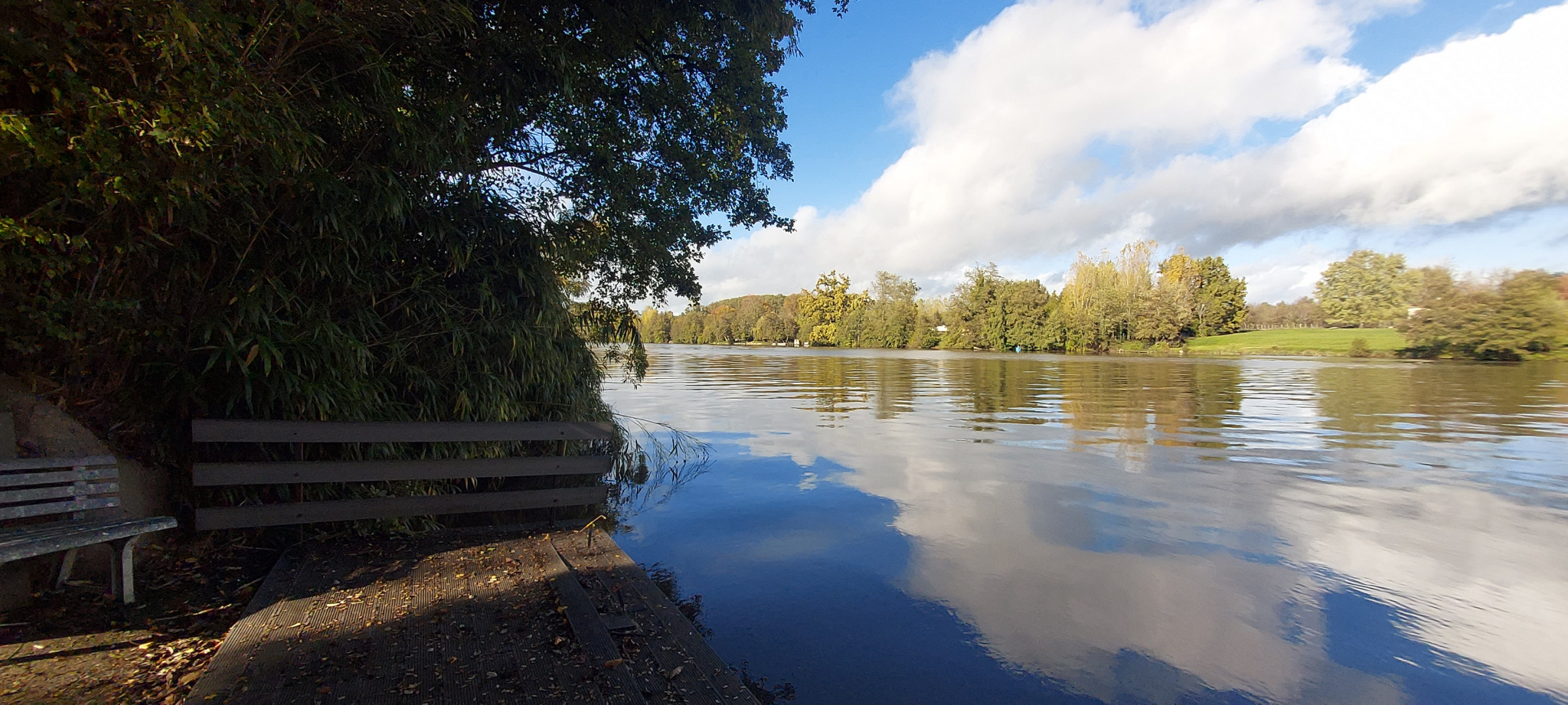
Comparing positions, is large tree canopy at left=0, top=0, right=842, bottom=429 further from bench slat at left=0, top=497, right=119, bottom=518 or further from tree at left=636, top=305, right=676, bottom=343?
tree at left=636, top=305, right=676, bottom=343

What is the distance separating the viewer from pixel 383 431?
4.14 meters

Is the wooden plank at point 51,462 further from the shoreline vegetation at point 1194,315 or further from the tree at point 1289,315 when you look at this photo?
the tree at point 1289,315

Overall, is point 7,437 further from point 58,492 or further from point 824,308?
point 824,308

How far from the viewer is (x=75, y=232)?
3242mm

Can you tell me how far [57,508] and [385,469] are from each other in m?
1.41

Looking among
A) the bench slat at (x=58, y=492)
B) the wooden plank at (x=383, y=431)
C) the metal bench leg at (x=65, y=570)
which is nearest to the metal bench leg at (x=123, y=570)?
the metal bench leg at (x=65, y=570)

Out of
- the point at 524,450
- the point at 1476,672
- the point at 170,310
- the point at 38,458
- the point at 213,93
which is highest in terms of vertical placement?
the point at 213,93

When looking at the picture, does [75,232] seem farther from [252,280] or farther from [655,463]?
[655,463]

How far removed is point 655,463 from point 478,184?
14.0 feet

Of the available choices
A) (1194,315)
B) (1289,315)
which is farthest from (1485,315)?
(1289,315)

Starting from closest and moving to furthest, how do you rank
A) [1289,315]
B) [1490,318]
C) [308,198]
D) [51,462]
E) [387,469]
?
[51,462]
[308,198]
[387,469]
[1490,318]
[1289,315]

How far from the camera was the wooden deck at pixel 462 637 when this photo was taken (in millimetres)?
2377

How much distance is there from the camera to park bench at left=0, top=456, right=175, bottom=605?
9.65 feet

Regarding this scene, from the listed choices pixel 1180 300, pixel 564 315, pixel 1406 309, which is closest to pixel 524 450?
pixel 564 315
